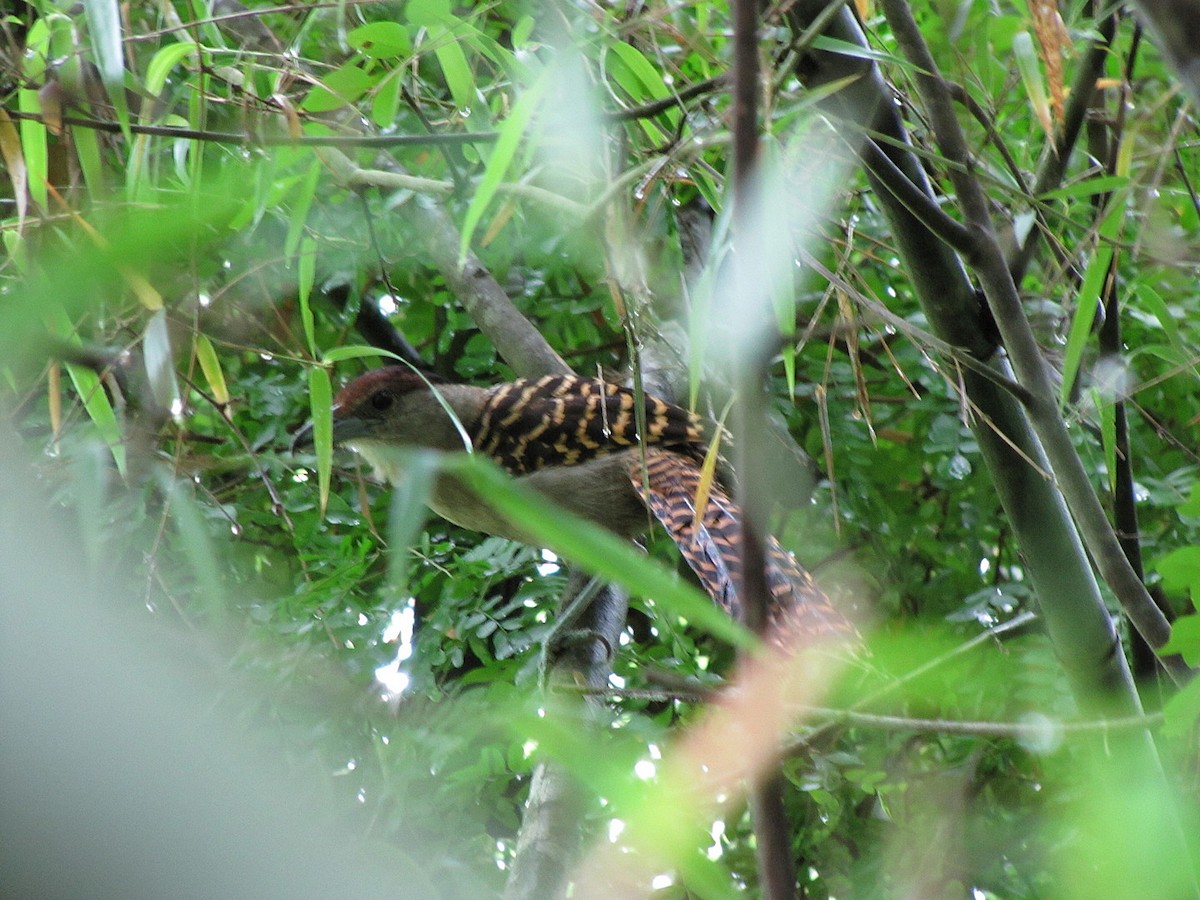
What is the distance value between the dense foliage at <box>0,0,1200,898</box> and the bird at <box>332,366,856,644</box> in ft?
0.41

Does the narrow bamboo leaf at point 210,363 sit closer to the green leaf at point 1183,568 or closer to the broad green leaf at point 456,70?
the broad green leaf at point 456,70

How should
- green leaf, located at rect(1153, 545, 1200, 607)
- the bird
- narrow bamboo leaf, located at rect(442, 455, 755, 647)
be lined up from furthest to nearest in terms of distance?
the bird → green leaf, located at rect(1153, 545, 1200, 607) → narrow bamboo leaf, located at rect(442, 455, 755, 647)

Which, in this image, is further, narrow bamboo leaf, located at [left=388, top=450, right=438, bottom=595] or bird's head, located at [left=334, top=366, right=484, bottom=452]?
bird's head, located at [left=334, top=366, right=484, bottom=452]

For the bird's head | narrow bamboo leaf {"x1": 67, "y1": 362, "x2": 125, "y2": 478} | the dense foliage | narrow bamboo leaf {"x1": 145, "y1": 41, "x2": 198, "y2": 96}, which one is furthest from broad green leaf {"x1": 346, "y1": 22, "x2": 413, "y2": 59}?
the bird's head

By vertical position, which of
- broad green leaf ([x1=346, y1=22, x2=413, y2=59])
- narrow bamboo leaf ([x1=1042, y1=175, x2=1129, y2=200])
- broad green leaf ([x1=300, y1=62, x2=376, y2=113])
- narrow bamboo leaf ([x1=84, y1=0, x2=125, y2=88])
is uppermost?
narrow bamboo leaf ([x1=84, y1=0, x2=125, y2=88])

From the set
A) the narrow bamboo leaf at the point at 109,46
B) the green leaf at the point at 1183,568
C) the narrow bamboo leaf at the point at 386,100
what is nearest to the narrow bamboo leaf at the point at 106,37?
the narrow bamboo leaf at the point at 109,46

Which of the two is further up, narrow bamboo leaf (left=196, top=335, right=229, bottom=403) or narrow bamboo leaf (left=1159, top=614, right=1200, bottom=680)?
narrow bamboo leaf (left=1159, top=614, right=1200, bottom=680)

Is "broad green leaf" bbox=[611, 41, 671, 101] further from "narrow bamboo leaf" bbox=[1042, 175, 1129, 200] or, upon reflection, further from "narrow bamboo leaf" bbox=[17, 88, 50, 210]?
"narrow bamboo leaf" bbox=[17, 88, 50, 210]

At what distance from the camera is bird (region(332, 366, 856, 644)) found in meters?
2.49

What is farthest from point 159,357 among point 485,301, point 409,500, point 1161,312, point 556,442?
point 556,442

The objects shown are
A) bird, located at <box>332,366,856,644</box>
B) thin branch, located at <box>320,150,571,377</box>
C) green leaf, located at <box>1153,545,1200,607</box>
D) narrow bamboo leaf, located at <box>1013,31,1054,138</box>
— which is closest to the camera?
green leaf, located at <box>1153,545,1200,607</box>

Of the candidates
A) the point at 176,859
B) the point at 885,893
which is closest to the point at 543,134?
the point at 176,859

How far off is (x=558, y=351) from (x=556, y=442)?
27cm

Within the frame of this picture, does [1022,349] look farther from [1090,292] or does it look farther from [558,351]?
[558,351]
